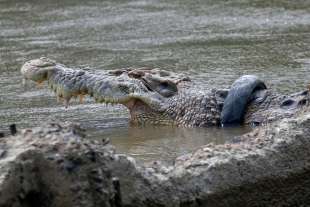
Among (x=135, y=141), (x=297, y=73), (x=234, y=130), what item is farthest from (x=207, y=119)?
(x=297, y=73)

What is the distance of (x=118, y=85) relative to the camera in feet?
20.0

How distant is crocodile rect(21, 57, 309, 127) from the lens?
19.0 feet

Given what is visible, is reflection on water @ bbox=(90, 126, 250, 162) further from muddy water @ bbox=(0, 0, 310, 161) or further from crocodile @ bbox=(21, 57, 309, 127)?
crocodile @ bbox=(21, 57, 309, 127)

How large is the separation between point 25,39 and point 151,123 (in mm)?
3504

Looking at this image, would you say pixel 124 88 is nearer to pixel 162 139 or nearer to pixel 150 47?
pixel 162 139

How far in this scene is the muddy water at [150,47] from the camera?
585 cm

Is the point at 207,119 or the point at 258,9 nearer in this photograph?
the point at 207,119

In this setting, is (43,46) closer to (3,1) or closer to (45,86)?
(45,86)

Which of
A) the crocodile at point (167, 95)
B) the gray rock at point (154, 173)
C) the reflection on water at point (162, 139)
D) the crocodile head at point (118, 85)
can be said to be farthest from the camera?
the crocodile head at point (118, 85)

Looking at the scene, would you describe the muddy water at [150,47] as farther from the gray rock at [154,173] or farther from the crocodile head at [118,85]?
the gray rock at [154,173]

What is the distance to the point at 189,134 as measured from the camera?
5637mm

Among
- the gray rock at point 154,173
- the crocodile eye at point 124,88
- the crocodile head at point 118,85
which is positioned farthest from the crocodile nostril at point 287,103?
the gray rock at point 154,173

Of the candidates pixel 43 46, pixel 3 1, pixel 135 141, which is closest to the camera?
pixel 135 141

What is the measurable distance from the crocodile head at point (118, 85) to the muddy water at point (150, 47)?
15cm
